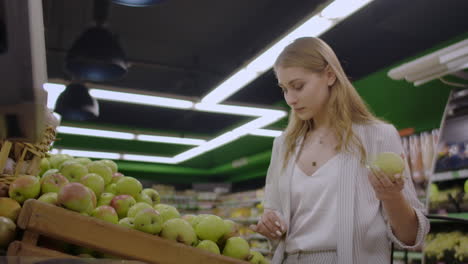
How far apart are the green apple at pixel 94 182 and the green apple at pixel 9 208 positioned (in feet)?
1.06

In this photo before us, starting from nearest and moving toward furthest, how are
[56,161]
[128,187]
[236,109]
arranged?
1. [128,187]
2. [56,161]
3. [236,109]

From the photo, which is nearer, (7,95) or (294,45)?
(7,95)

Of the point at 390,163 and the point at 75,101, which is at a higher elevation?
the point at 75,101

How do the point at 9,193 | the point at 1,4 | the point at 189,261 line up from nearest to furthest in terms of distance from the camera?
the point at 1,4, the point at 189,261, the point at 9,193

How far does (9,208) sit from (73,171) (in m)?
0.45

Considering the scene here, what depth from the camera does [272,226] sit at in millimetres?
1625

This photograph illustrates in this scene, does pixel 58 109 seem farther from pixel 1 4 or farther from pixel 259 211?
pixel 1 4

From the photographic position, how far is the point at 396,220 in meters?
1.45

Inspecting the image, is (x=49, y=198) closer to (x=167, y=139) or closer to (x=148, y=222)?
(x=148, y=222)

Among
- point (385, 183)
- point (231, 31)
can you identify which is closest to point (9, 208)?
point (385, 183)

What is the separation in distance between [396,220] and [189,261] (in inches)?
26.1

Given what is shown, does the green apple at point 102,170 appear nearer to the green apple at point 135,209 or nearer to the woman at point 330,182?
the green apple at point 135,209

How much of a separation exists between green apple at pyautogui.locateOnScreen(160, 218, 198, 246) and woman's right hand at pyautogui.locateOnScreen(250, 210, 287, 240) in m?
0.26

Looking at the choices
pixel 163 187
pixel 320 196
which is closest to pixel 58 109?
pixel 320 196
